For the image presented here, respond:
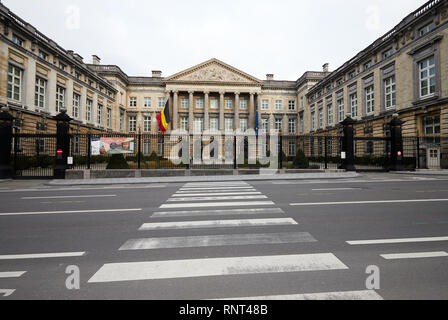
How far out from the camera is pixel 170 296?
242 centimetres

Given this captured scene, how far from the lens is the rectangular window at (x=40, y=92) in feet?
91.6

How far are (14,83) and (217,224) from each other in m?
30.4

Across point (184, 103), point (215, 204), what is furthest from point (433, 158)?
point (184, 103)

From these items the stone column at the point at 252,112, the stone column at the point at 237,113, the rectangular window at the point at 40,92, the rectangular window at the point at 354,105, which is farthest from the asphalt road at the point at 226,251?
the stone column at the point at 237,113

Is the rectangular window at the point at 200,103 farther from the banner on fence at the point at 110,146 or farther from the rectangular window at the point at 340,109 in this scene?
the banner on fence at the point at 110,146

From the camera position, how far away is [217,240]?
4.12 metres

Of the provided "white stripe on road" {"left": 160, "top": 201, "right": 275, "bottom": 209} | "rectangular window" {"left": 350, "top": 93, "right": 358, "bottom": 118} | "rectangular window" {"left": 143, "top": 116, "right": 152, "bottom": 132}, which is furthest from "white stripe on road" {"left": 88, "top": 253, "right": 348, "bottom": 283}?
"rectangular window" {"left": 143, "top": 116, "right": 152, "bottom": 132}

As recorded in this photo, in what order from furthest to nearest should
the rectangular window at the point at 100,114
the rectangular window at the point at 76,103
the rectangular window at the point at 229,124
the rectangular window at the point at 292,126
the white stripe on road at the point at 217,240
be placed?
the rectangular window at the point at 292,126, the rectangular window at the point at 229,124, the rectangular window at the point at 100,114, the rectangular window at the point at 76,103, the white stripe on road at the point at 217,240

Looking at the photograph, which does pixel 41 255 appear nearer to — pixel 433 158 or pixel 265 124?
pixel 433 158

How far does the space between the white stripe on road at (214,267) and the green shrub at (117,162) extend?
1473 cm

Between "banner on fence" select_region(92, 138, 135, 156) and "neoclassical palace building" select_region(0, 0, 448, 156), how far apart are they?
11.1m
